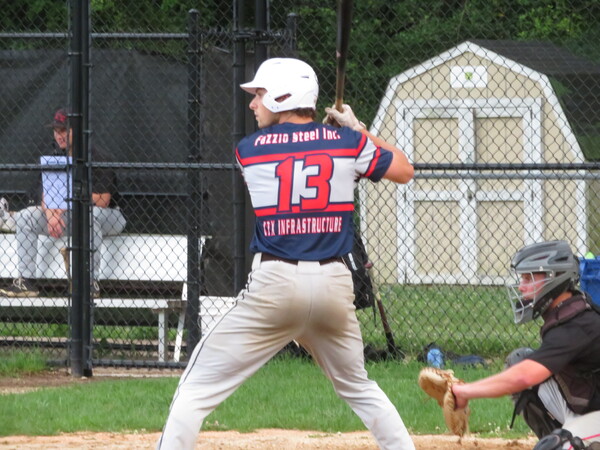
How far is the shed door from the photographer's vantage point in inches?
483

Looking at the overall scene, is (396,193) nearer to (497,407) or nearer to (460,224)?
(460,224)

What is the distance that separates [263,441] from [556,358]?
92.3 inches

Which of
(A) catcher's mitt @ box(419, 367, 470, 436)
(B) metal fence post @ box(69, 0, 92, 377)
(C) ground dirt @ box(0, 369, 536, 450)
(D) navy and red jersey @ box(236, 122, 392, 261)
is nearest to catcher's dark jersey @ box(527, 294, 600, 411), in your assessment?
(A) catcher's mitt @ box(419, 367, 470, 436)

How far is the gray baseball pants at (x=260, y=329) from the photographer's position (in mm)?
4934

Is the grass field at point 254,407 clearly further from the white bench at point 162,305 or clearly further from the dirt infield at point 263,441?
the white bench at point 162,305

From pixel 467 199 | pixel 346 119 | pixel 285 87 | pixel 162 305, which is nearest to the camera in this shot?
pixel 285 87

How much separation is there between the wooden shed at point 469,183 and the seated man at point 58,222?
2.89 meters

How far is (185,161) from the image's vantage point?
31.3ft

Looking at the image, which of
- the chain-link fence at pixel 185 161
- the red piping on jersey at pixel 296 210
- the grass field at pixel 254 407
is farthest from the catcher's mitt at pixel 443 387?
the chain-link fence at pixel 185 161

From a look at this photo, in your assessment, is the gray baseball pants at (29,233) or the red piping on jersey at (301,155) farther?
the gray baseball pants at (29,233)

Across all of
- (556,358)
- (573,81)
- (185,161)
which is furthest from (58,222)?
(556,358)

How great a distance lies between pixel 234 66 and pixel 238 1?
0.48 m

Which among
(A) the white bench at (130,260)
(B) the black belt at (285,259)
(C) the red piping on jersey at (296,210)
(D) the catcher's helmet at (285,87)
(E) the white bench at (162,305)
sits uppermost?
(D) the catcher's helmet at (285,87)

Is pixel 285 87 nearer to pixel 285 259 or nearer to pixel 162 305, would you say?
pixel 285 259
